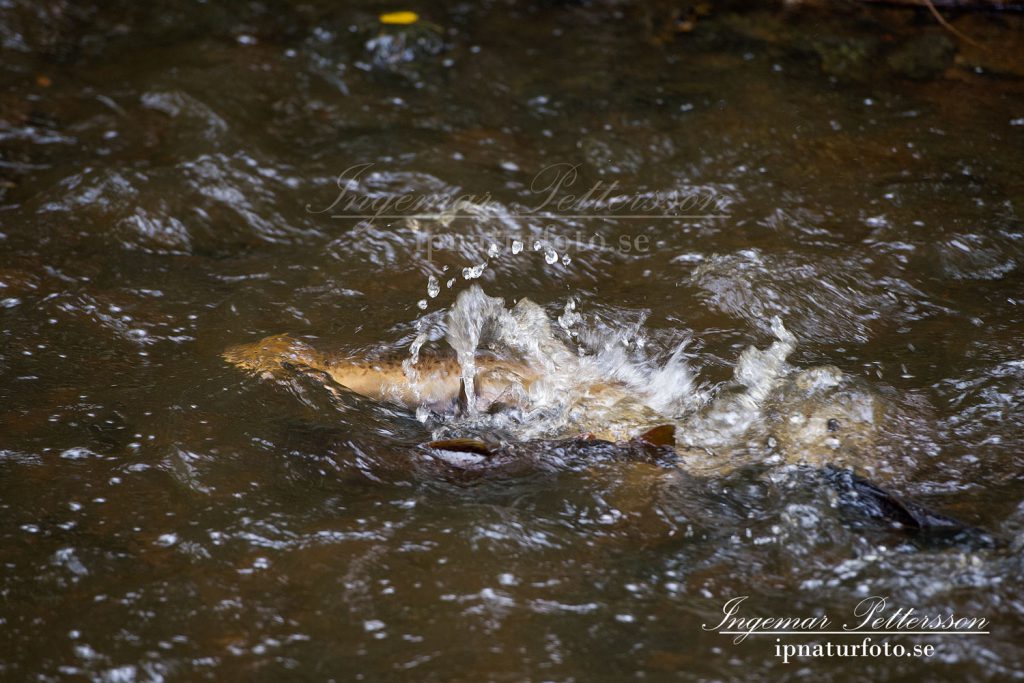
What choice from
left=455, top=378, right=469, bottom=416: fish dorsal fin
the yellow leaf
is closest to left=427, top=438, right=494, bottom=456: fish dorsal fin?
left=455, top=378, right=469, bottom=416: fish dorsal fin

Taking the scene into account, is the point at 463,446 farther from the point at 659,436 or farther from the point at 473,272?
the point at 473,272

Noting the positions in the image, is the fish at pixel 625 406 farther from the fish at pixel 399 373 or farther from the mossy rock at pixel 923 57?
the mossy rock at pixel 923 57

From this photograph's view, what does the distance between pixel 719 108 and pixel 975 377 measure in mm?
2061

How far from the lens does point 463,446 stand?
257 cm

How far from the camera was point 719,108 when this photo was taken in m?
4.44

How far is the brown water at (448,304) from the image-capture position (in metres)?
2.04

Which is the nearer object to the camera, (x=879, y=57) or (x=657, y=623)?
(x=657, y=623)

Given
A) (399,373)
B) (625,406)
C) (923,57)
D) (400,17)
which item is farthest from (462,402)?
(923,57)

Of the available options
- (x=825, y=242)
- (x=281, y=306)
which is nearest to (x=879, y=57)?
(x=825, y=242)

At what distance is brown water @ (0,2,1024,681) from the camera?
204 cm

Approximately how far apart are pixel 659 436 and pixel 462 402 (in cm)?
62

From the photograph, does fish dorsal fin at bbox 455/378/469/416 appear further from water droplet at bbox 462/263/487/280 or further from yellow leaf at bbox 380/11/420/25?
yellow leaf at bbox 380/11/420/25

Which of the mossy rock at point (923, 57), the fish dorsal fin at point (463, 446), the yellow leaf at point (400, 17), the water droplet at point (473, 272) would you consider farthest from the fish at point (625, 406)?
the yellow leaf at point (400, 17)

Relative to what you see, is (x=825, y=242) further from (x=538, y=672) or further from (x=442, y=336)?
(x=538, y=672)
